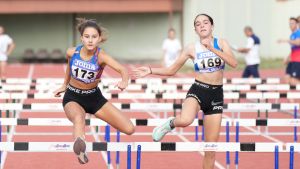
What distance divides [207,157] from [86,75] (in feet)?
4.90

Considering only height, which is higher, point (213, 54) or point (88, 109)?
point (213, 54)

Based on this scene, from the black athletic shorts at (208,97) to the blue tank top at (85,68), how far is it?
1.03 metres

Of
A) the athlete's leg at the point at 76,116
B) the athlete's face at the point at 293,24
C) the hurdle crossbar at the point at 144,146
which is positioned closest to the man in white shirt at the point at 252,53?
the athlete's face at the point at 293,24

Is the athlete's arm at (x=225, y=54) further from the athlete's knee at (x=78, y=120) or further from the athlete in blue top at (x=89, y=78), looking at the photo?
the athlete's knee at (x=78, y=120)

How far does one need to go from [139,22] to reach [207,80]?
32205 mm

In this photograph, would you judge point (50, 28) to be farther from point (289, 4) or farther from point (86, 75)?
point (86, 75)

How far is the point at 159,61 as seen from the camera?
1527 inches

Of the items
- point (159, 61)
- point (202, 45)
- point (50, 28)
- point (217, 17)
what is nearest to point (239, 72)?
point (217, 17)

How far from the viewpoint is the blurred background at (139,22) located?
34.9m

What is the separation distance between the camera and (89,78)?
25.7 ft

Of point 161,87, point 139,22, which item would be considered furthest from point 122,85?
point 139,22

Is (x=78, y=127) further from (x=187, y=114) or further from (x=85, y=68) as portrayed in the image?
(x=187, y=114)

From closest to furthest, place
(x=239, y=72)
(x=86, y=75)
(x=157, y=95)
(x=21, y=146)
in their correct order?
1. (x=21, y=146)
2. (x=86, y=75)
3. (x=157, y=95)
4. (x=239, y=72)

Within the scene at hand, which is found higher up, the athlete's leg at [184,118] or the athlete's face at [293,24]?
the athlete's face at [293,24]
